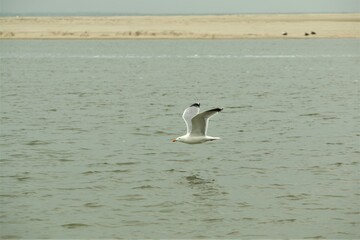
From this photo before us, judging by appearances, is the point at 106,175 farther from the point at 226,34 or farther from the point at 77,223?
the point at 226,34

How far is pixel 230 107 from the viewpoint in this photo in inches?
1142

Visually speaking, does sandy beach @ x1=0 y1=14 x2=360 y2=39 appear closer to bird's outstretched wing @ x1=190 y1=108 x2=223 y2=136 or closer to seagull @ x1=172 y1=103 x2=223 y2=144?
seagull @ x1=172 y1=103 x2=223 y2=144

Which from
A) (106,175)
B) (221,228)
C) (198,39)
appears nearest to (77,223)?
(221,228)

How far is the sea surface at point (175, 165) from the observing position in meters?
13.0

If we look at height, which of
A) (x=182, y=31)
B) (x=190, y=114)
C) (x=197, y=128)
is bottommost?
(x=197, y=128)

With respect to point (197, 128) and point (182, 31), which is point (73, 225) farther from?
point (182, 31)

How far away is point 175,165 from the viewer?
57.1 ft

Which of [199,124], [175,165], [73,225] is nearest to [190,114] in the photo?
[199,124]

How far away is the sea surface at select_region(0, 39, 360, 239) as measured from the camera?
1299 centimetres

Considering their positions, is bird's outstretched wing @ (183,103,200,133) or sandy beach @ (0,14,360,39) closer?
bird's outstretched wing @ (183,103,200,133)

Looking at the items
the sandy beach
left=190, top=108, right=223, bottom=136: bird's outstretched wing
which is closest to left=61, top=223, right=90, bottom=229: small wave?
left=190, top=108, right=223, bottom=136: bird's outstretched wing

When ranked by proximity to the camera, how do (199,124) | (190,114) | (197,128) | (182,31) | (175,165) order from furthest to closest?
(182,31), (175,165), (190,114), (197,128), (199,124)

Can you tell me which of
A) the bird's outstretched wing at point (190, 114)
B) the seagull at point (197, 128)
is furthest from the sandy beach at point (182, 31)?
the seagull at point (197, 128)

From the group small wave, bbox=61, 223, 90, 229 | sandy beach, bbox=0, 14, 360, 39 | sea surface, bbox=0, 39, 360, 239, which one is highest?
sandy beach, bbox=0, 14, 360, 39
